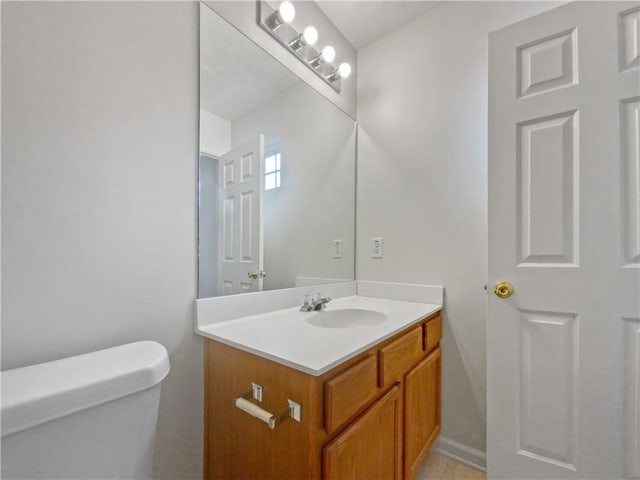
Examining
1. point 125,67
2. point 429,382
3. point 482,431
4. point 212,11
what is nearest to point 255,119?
point 212,11

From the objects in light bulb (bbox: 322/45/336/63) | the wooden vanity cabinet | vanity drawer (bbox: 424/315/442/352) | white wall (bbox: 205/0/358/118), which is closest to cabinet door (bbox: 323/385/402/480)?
the wooden vanity cabinet

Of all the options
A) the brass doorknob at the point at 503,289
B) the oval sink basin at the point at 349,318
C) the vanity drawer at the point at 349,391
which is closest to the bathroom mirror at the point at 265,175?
the oval sink basin at the point at 349,318

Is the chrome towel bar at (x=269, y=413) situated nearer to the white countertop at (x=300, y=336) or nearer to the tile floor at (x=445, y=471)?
the white countertop at (x=300, y=336)

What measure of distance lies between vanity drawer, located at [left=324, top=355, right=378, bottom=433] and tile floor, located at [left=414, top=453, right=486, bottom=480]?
848 millimetres

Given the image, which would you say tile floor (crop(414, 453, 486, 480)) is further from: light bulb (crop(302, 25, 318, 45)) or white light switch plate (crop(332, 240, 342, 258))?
light bulb (crop(302, 25, 318, 45))

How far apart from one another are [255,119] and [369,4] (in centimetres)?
98

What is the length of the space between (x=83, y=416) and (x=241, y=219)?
781 millimetres

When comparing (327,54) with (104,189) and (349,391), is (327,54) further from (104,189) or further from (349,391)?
(349,391)

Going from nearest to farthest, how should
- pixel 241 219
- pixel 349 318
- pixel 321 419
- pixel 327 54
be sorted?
1. pixel 321 419
2. pixel 241 219
3. pixel 349 318
4. pixel 327 54

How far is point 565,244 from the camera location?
1.03 m

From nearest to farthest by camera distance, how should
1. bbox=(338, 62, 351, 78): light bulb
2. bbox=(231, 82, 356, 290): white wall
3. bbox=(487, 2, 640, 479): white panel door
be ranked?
1. bbox=(487, 2, 640, 479): white panel door
2. bbox=(231, 82, 356, 290): white wall
3. bbox=(338, 62, 351, 78): light bulb

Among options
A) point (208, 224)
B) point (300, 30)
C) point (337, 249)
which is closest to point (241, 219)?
point (208, 224)

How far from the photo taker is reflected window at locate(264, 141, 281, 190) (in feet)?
4.30

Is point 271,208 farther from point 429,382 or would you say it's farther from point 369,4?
point 369,4
